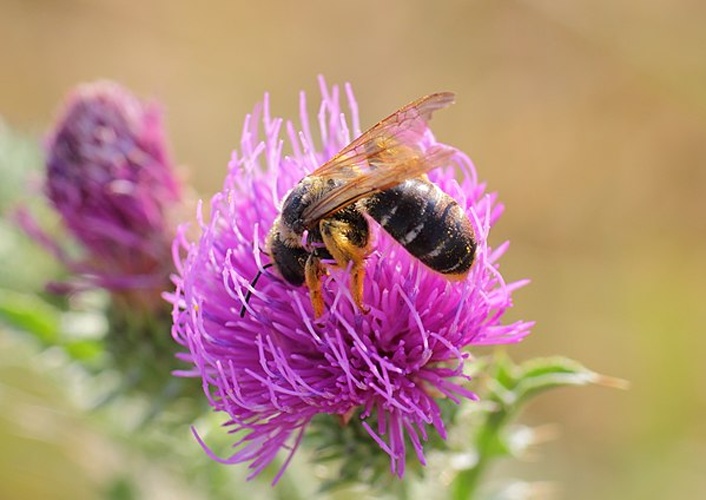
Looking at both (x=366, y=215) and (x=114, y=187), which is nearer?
(x=366, y=215)

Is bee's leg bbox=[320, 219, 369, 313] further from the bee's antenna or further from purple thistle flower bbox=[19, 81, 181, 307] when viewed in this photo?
purple thistle flower bbox=[19, 81, 181, 307]

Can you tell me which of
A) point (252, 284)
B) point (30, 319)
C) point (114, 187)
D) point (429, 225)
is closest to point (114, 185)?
point (114, 187)

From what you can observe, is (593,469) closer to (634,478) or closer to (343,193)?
(634,478)

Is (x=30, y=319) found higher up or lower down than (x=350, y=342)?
higher up

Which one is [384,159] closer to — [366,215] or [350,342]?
[366,215]

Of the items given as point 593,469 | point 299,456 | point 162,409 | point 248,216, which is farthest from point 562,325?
point 248,216

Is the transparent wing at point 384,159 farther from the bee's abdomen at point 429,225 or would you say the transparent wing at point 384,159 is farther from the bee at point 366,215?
the bee's abdomen at point 429,225
